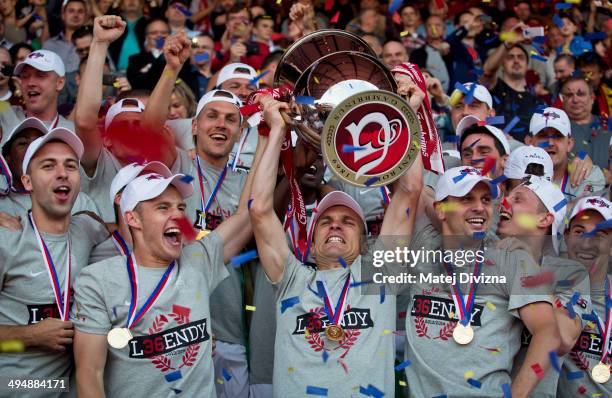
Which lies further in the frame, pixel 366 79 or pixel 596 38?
pixel 596 38

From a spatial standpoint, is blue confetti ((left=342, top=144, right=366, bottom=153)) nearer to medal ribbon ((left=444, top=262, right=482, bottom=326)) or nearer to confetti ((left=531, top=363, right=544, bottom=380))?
medal ribbon ((left=444, top=262, right=482, bottom=326))

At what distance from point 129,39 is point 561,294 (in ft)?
18.5

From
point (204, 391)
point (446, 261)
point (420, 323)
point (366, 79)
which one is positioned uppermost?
point (366, 79)

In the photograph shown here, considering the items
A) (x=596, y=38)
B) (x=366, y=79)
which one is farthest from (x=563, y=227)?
(x=596, y=38)

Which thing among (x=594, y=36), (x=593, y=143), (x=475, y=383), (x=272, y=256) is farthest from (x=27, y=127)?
(x=594, y=36)

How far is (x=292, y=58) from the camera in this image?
566 cm

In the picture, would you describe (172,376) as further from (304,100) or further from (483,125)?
(483,125)

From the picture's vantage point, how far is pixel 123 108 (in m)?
6.62

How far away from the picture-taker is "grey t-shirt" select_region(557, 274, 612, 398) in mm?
5840

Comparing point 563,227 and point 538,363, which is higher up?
point 563,227

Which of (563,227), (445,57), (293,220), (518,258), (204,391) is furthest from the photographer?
(445,57)

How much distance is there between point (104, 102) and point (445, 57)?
3.85m

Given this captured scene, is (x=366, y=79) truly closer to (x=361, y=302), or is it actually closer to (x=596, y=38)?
(x=361, y=302)

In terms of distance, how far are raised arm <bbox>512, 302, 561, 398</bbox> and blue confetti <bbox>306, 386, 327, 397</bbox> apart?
100 cm
